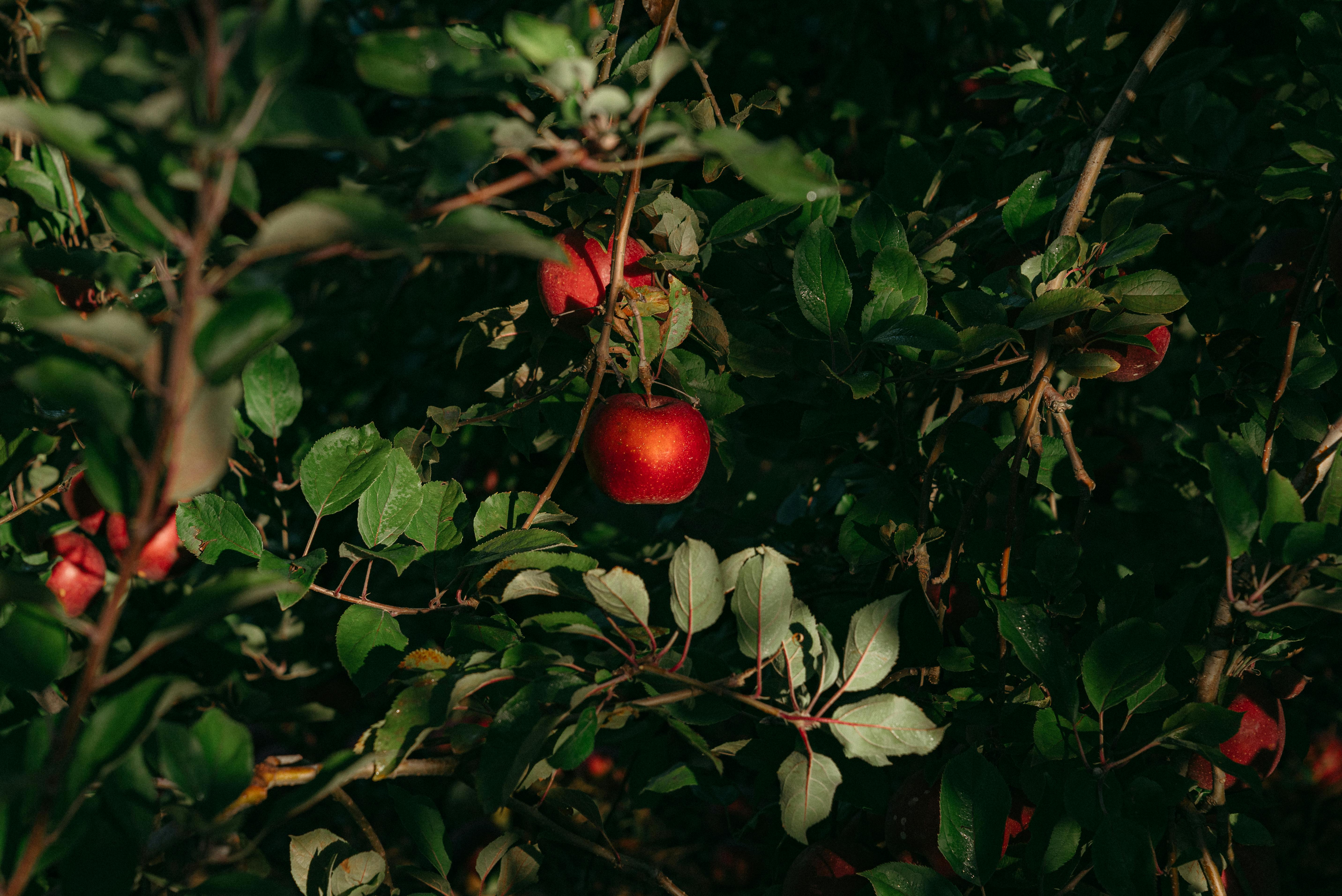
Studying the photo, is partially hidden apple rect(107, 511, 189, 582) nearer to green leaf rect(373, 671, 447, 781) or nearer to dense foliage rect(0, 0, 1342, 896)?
dense foliage rect(0, 0, 1342, 896)

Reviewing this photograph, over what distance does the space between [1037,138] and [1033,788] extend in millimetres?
716

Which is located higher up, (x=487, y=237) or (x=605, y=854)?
(x=487, y=237)

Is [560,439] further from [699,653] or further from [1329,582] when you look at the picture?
[1329,582]

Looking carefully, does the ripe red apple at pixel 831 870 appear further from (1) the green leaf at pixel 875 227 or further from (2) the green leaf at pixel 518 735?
(1) the green leaf at pixel 875 227

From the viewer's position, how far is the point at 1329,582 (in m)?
0.68

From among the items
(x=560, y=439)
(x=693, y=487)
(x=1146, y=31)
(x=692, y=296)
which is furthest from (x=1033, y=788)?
(x=1146, y=31)

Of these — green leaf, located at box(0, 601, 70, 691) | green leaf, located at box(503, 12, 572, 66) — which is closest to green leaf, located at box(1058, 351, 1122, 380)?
green leaf, located at box(503, 12, 572, 66)

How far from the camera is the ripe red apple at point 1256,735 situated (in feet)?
2.84

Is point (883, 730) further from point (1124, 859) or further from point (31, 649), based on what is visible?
point (31, 649)

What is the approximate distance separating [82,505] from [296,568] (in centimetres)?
75

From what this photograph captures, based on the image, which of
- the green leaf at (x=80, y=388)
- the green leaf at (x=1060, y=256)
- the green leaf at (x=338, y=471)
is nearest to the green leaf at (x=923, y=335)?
the green leaf at (x=1060, y=256)

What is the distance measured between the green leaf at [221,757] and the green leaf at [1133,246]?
2.43 feet

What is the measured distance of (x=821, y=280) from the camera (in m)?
0.76

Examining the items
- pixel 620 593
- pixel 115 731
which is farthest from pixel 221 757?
pixel 620 593
